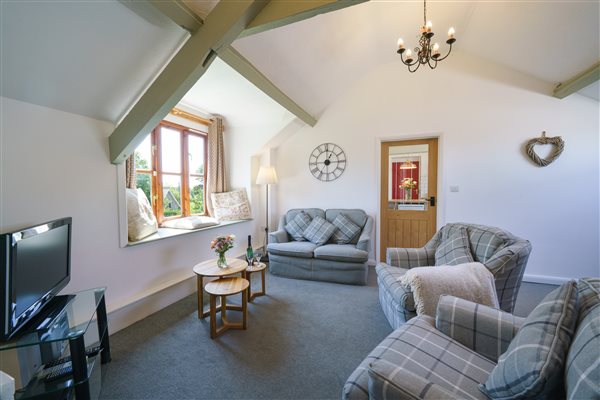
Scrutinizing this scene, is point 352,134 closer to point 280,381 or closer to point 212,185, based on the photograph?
point 212,185

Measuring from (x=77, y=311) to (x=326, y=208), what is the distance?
3.29m

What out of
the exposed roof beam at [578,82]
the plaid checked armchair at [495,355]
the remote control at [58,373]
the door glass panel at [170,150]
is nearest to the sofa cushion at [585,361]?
the plaid checked armchair at [495,355]

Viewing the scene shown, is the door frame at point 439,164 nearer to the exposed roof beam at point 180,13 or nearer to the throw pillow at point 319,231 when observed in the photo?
the throw pillow at point 319,231

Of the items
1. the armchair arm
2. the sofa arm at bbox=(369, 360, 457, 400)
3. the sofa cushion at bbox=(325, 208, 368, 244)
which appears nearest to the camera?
the sofa arm at bbox=(369, 360, 457, 400)

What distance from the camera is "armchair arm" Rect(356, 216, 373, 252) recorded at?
324 centimetres

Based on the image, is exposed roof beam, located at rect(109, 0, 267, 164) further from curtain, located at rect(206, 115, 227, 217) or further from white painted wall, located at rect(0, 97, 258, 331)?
curtain, located at rect(206, 115, 227, 217)

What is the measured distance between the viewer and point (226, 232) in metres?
3.56

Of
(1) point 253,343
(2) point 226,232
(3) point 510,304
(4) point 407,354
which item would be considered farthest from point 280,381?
(2) point 226,232

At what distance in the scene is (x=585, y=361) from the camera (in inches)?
26.1

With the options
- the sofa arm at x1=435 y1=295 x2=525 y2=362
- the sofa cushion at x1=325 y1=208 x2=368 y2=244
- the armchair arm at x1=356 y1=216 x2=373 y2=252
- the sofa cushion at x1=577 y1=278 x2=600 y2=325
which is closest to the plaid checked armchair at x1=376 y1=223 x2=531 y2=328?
the sofa arm at x1=435 y1=295 x2=525 y2=362

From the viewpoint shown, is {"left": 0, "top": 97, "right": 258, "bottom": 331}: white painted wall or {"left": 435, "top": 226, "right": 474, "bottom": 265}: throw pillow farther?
{"left": 435, "top": 226, "right": 474, "bottom": 265}: throw pillow

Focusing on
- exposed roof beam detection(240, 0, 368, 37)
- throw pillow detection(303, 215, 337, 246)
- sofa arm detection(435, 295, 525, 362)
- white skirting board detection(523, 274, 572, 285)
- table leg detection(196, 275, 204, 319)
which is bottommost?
white skirting board detection(523, 274, 572, 285)

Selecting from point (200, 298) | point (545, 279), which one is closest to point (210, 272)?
point (200, 298)

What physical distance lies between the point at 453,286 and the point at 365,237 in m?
1.66
